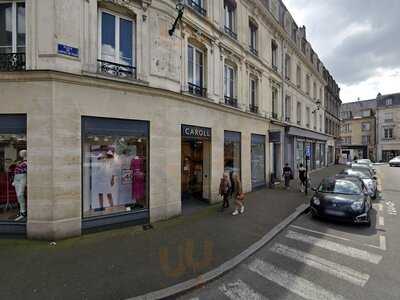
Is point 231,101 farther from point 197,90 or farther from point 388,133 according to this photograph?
point 388,133

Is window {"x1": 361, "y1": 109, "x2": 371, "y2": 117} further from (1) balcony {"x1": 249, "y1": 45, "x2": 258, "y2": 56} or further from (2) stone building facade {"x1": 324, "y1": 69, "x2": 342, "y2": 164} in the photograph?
(1) balcony {"x1": 249, "y1": 45, "x2": 258, "y2": 56}

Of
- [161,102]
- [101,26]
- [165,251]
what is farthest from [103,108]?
[165,251]

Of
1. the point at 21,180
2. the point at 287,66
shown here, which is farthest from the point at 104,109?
the point at 287,66

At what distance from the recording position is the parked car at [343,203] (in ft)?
23.1

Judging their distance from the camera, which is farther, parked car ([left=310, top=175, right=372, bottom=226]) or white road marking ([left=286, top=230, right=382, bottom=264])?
parked car ([left=310, top=175, right=372, bottom=226])

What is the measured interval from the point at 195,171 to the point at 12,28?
24.1 ft

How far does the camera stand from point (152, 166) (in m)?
7.34

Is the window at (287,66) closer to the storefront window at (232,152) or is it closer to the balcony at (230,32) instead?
the balcony at (230,32)

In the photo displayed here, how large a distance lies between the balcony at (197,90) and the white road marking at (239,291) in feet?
21.5

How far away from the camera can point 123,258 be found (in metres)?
4.77

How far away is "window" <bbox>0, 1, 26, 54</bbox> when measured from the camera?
6113mm

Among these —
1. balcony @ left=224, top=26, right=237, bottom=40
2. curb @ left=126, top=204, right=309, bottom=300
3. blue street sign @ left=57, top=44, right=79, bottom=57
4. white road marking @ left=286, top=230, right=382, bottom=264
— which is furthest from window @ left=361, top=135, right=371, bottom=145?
blue street sign @ left=57, top=44, right=79, bottom=57

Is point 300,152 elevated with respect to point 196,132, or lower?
lower

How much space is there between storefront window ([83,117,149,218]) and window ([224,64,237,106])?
4.98m
